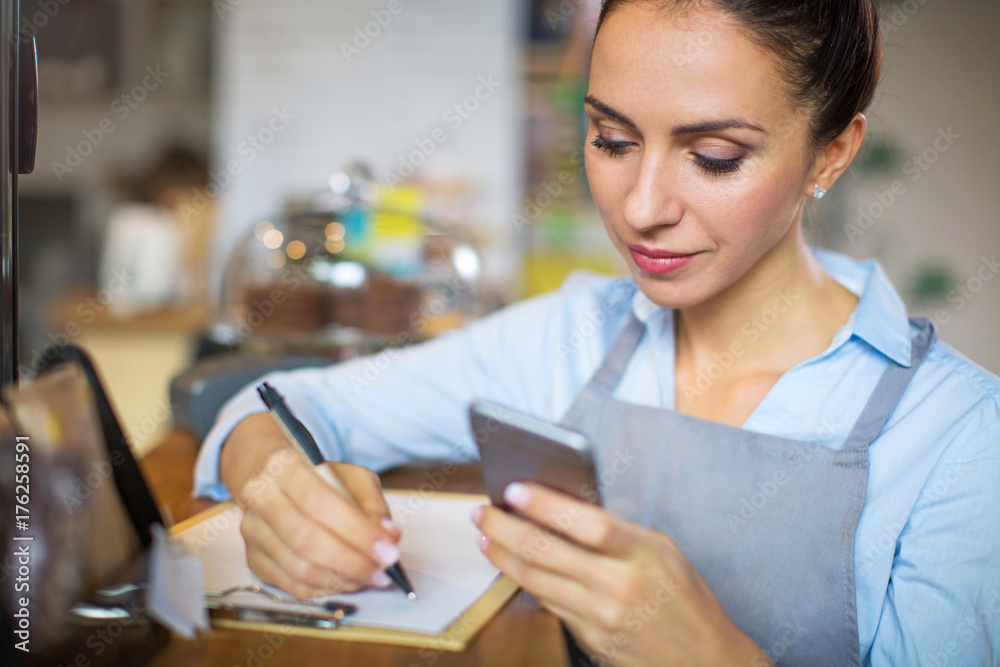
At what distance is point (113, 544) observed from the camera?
1.96 ft

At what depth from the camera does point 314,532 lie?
69 centimetres

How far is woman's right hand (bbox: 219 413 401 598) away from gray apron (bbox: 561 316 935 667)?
0.23 metres

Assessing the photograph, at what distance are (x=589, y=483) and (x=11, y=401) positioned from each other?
40 centimetres

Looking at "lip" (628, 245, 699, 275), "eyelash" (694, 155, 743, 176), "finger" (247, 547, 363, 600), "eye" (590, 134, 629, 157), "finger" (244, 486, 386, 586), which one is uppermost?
"eye" (590, 134, 629, 157)

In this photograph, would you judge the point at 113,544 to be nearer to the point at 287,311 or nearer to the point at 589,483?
the point at 589,483

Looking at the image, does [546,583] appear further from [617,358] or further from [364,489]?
[617,358]

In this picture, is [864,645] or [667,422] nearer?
[864,645]

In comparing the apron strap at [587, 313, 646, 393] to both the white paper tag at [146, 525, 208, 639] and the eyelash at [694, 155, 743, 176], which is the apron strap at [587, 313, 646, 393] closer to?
the eyelash at [694, 155, 743, 176]

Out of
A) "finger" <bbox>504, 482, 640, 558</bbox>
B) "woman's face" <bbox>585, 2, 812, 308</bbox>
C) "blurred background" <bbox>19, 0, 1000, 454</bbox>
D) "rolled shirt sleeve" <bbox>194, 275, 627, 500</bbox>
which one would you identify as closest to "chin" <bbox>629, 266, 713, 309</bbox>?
"woman's face" <bbox>585, 2, 812, 308</bbox>

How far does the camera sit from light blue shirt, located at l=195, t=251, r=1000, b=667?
77 centimetres

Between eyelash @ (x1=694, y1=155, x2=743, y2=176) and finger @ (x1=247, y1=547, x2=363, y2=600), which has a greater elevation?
eyelash @ (x1=694, y1=155, x2=743, y2=176)

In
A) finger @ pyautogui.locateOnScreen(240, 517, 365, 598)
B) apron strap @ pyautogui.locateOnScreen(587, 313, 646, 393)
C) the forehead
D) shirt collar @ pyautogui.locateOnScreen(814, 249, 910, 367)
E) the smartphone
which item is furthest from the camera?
apron strap @ pyautogui.locateOnScreen(587, 313, 646, 393)

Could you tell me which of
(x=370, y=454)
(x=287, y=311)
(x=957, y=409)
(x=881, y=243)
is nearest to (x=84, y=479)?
(x=370, y=454)

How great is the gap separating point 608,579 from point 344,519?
0.75 feet
